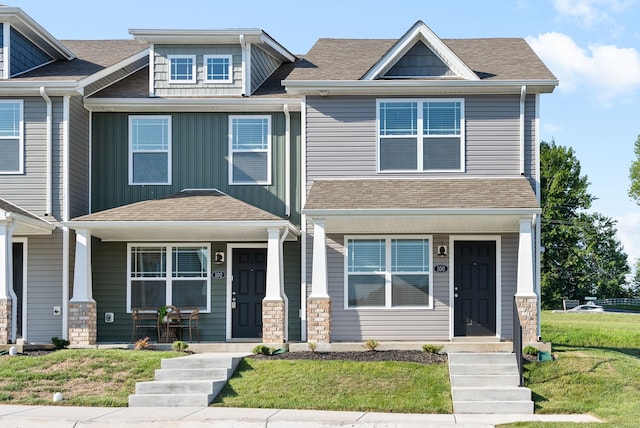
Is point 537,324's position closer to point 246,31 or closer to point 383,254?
point 383,254

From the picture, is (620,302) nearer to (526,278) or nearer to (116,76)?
(526,278)

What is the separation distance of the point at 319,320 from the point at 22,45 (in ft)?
29.4

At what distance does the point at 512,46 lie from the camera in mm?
19844

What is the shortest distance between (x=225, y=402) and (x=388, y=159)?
22.5 ft

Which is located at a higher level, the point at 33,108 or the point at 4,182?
the point at 33,108

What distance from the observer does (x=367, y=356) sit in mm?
14844

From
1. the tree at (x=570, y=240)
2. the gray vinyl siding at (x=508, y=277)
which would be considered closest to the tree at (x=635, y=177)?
the tree at (x=570, y=240)

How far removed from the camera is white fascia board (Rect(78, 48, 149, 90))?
17.6 metres

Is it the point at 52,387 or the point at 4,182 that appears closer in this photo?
the point at 52,387

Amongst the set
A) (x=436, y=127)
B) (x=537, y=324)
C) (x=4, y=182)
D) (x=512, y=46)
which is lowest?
(x=537, y=324)

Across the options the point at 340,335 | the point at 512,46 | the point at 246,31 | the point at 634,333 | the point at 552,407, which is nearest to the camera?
the point at 552,407

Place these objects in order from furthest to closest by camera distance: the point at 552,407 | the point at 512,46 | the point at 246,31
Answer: the point at 512,46
the point at 246,31
the point at 552,407

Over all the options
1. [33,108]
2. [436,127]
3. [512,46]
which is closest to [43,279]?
[33,108]

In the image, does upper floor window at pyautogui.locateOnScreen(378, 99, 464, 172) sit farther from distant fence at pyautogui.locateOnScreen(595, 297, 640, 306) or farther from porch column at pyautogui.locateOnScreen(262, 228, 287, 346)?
distant fence at pyautogui.locateOnScreen(595, 297, 640, 306)
